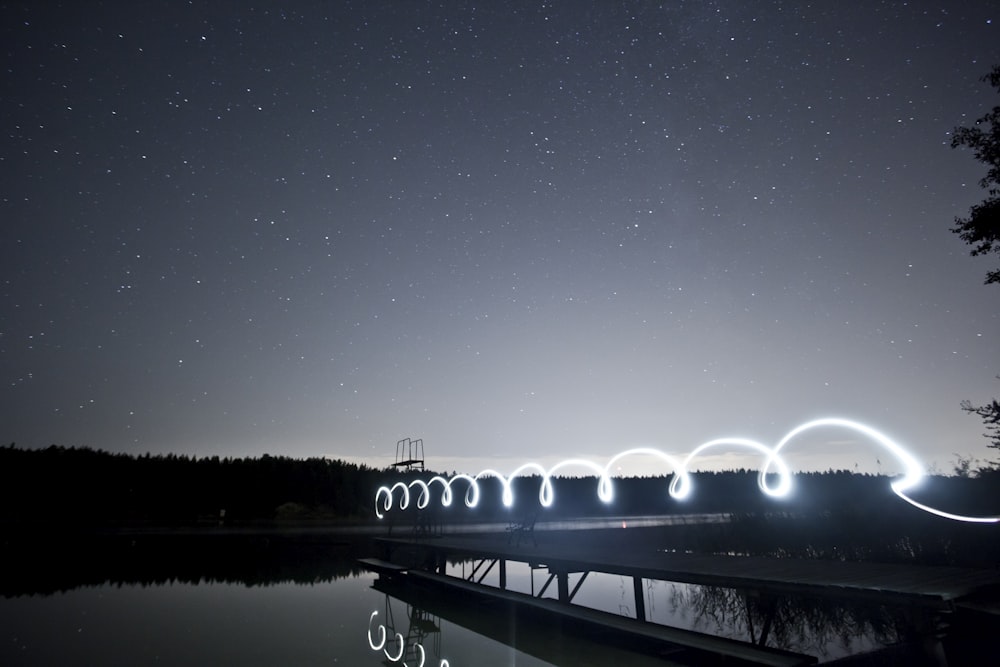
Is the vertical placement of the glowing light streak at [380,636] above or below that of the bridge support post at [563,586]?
below

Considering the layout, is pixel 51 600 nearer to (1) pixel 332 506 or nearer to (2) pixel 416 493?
(2) pixel 416 493

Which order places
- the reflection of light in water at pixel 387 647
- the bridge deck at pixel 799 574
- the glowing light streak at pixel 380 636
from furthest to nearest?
1. the glowing light streak at pixel 380 636
2. the reflection of light in water at pixel 387 647
3. the bridge deck at pixel 799 574

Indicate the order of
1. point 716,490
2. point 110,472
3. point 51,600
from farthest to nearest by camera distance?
point 716,490
point 110,472
point 51,600

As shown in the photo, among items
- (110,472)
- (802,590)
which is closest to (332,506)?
(110,472)

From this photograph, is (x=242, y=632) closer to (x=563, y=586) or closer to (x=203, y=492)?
(x=563, y=586)

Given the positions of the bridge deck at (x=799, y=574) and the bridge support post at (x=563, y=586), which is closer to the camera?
the bridge deck at (x=799, y=574)

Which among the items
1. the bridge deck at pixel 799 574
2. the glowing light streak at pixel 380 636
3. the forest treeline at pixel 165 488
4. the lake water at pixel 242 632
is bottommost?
the glowing light streak at pixel 380 636

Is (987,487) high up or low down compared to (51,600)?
up

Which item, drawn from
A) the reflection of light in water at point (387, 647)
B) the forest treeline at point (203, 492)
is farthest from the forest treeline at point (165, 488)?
the reflection of light in water at point (387, 647)

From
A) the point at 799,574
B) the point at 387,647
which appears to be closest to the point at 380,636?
the point at 387,647

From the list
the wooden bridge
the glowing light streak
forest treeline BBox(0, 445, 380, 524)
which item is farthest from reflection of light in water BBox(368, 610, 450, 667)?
forest treeline BBox(0, 445, 380, 524)

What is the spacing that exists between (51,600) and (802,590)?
17571mm

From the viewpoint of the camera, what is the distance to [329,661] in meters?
9.09

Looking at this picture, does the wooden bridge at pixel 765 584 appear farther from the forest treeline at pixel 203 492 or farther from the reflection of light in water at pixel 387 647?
the forest treeline at pixel 203 492
